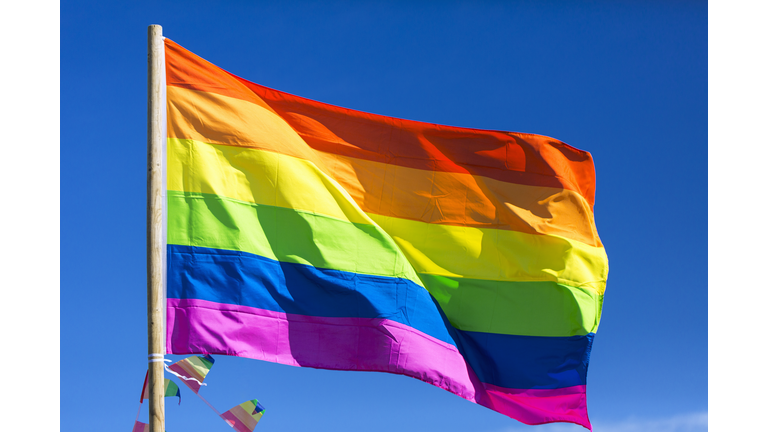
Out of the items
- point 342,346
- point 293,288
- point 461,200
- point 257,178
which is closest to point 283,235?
point 293,288

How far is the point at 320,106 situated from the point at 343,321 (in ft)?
10.0

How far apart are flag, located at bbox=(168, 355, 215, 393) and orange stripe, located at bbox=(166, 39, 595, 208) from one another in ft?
11.3

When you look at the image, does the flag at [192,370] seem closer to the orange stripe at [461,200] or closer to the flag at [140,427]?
the flag at [140,427]

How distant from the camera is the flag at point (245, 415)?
28.0 feet

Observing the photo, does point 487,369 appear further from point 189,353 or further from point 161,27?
point 161,27

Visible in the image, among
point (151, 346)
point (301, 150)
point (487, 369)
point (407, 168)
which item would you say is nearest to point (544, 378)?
point (487, 369)

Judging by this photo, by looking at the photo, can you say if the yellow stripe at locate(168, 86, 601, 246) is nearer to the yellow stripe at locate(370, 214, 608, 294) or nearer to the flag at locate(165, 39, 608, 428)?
the flag at locate(165, 39, 608, 428)

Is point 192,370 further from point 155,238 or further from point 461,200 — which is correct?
point 461,200

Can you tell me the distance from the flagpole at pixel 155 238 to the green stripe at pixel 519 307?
4.32 metres

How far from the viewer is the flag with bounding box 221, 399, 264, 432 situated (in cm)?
855

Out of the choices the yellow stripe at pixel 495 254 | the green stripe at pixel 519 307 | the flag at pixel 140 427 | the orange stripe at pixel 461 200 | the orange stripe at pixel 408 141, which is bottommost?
the flag at pixel 140 427

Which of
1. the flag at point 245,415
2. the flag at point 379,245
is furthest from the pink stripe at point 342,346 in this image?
the flag at point 245,415

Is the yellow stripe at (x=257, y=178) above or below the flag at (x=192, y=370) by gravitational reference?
above

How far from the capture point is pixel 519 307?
11.2 meters
